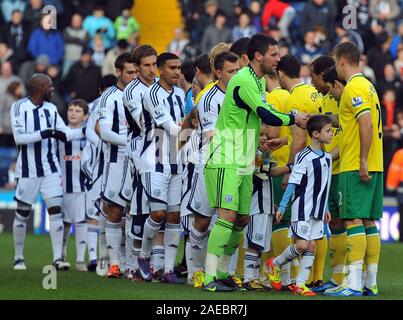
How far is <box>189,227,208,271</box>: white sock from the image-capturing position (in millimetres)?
12744

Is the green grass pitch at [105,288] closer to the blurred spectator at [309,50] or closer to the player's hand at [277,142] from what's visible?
the player's hand at [277,142]

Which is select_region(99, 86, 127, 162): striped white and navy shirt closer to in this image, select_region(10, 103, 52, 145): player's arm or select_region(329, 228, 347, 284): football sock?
select_region(10, 103, 52, 145): player's arm

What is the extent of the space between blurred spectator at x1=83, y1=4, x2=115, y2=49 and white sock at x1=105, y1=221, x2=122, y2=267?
13.0 m

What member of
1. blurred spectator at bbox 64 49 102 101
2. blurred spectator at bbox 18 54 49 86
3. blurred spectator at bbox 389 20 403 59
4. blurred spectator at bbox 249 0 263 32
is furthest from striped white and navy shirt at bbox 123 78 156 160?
blurred spectator at bbox 389 20 403 59

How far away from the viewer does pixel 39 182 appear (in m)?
15.3

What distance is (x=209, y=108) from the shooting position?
12492 millimetres

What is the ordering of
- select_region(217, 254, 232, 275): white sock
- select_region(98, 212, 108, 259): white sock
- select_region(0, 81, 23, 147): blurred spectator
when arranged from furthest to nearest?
select_region(0, 81, 23, 147): blurred spectator
select_region(98, 212, 108, 259): white sock
select_region(217, 254, 232, 275): white sock

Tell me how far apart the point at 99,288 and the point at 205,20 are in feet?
50.7

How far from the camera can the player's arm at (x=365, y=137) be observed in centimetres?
1173

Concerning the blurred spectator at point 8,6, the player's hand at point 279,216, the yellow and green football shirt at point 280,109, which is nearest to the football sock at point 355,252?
the player's hand at point 279,216

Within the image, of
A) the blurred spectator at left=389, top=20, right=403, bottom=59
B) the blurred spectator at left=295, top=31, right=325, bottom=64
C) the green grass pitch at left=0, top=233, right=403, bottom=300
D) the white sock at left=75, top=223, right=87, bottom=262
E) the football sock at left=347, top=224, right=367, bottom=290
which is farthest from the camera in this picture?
the blurred spectator at left=389, top=20, right=403, bottom=59

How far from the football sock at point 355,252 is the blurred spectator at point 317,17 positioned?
14.6 meters

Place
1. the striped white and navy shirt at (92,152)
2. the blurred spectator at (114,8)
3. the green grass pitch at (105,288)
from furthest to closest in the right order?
the blurred spectator at (114,8), the striped white and navy shirt at (92,152), the green grass pitch at (105,288)

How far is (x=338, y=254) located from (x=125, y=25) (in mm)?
15295
